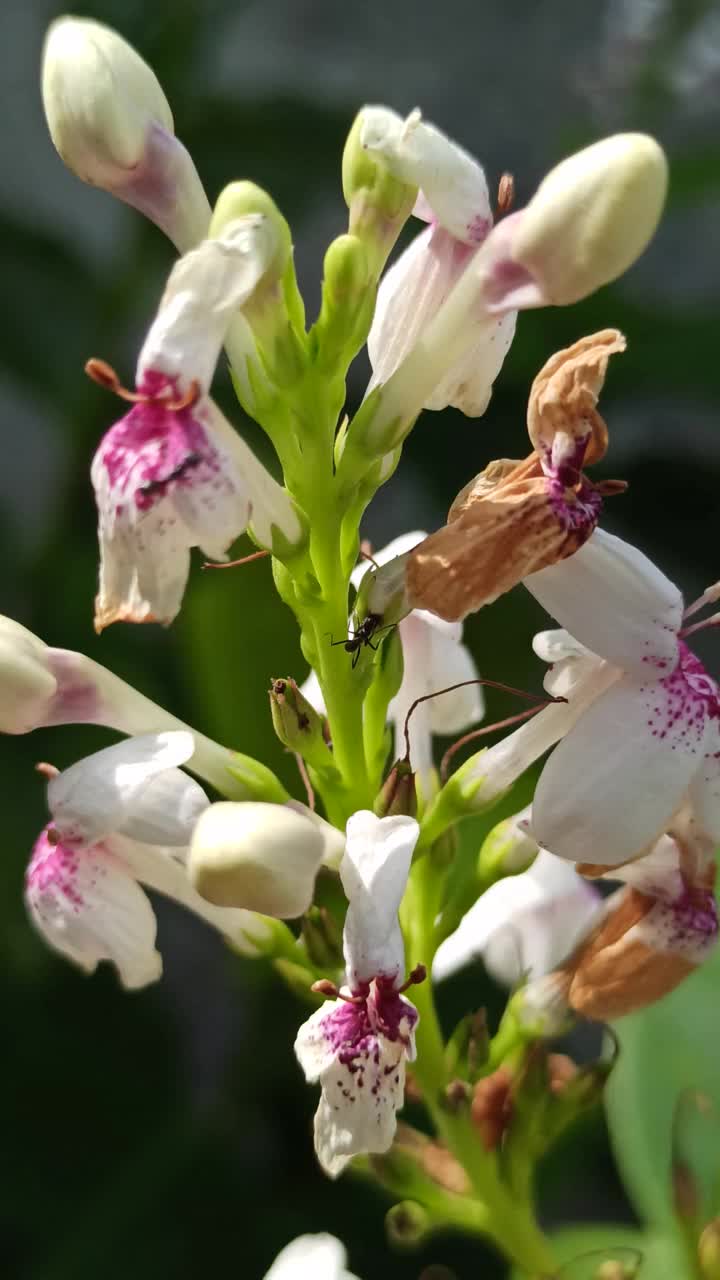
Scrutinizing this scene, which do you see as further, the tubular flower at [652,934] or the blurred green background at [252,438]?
the blurred green background at [252,438]

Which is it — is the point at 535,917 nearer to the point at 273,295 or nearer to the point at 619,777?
the point at 619,777

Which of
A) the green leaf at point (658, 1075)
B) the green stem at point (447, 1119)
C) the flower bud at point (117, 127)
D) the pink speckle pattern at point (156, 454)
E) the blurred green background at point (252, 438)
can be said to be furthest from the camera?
the blurred green background at point (252, 438)

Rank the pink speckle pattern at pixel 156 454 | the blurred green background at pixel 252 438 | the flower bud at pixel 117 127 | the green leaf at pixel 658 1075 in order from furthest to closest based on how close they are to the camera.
→ 1. the blurred green background at pixel 252 438
2. the green leaf at pixel 658 1075
3. the flower bud at pixel 117 127
4. the pink speckle pattern at pixel 156 454

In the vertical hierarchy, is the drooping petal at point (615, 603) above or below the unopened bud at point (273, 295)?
below

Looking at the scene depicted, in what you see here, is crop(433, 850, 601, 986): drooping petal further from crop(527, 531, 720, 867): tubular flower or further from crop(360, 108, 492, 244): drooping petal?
crop(360, 108, 492, 244): drooping petal

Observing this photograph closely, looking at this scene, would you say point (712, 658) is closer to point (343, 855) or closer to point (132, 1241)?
point (132, 1241)

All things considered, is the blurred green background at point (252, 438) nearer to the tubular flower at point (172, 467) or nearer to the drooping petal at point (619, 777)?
the drooping petal at point (619, 777)

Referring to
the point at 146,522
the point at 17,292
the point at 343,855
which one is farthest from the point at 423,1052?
the point at 17,292

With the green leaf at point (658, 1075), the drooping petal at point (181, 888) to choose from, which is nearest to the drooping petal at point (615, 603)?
the drooping petal at point (181, 888)
